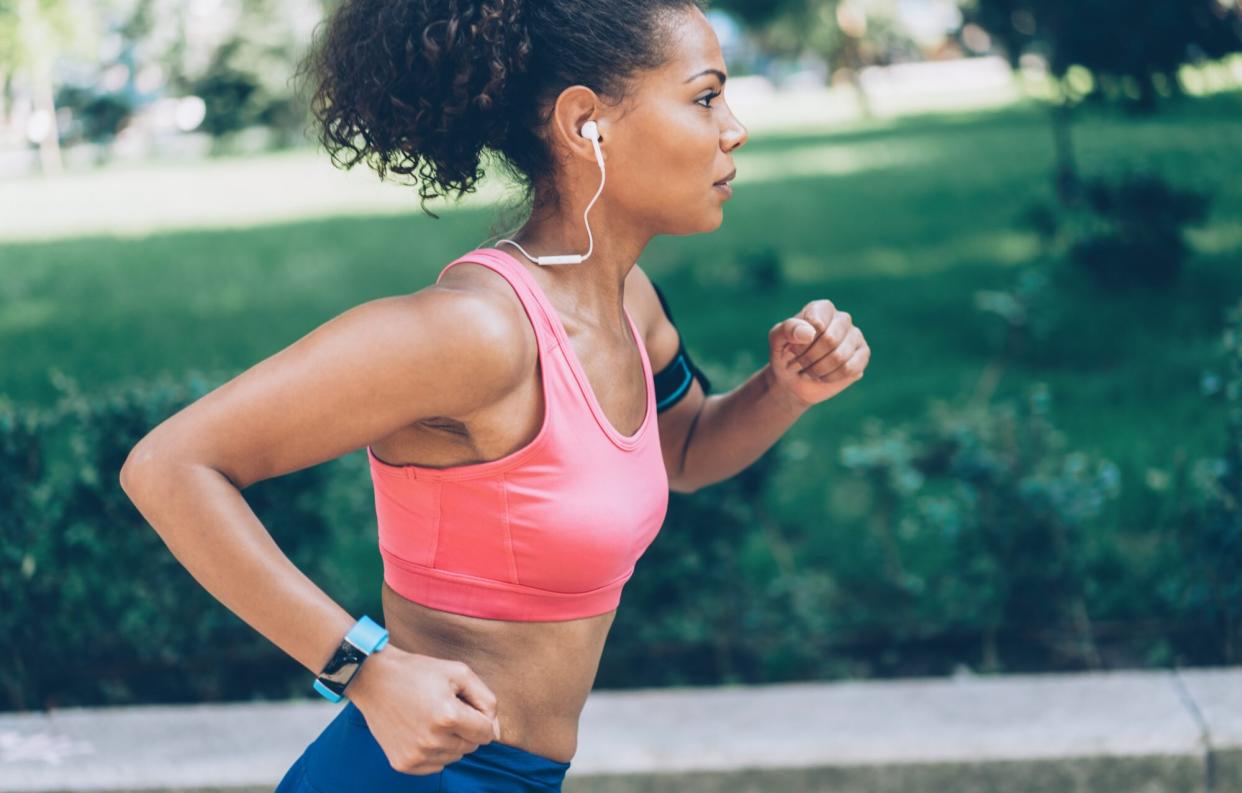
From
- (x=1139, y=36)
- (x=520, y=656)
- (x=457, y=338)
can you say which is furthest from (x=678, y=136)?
(x=1139, y=36)

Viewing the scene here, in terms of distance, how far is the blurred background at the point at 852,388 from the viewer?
165 inches

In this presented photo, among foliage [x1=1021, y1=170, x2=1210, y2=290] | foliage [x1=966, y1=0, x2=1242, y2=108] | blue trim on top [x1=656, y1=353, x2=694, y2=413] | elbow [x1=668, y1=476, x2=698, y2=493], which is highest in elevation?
blue trim on top [x1=656, y1=353, x2=694, y2=413]

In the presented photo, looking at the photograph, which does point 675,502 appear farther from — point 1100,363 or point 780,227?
point 780,227

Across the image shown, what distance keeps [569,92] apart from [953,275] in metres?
9.11

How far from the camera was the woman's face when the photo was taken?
1908 millimetres

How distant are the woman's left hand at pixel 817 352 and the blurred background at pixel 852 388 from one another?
1.18m

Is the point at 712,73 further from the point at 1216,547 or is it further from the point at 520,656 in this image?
the point at 1216,547

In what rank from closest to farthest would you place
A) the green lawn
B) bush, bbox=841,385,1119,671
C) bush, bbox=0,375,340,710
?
bush, bbox=0,375,340,710
bush, bbox=841,385,1119,671
the green lawn

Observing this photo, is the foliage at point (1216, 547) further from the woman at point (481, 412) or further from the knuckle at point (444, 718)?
the knuckle at point (444, 718)

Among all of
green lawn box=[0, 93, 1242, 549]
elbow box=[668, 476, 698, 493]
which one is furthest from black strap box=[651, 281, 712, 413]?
green lawn box=[0, 93, 1242, 549]

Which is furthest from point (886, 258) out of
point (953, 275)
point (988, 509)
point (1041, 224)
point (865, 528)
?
point (988, 509)

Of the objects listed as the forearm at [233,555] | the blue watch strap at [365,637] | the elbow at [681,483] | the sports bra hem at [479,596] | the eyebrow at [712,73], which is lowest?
the elbow at [681,483]

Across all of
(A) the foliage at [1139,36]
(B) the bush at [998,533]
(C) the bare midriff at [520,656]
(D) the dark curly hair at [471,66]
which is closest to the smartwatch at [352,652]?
(C) the bare midriff at [520,656]

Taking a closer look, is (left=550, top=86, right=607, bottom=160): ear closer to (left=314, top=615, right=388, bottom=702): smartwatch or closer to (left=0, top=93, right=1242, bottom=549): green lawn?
(left=314, top=615, right=388, bottom=702): smartwatch
